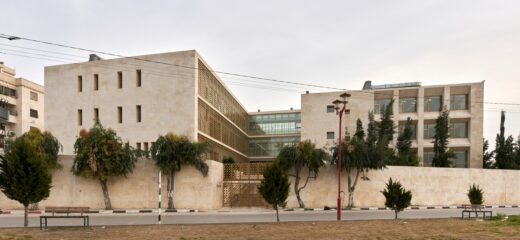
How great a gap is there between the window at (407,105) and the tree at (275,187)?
3553cm

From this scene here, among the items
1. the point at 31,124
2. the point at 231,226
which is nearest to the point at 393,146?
the point at 231,226

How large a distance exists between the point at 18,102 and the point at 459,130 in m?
69.5

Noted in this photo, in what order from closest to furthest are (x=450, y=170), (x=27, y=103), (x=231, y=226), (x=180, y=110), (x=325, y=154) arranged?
(x=231, y=226) < (x=325, y=154) < (x=450, y=170) < (x=180, y=110) < (x=27, y=103)

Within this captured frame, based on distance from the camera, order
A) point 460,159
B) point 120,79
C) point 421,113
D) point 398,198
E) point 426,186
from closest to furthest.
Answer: point 398,198 < point 426,186 < point 120,79 < point 421,113 < point 460,159

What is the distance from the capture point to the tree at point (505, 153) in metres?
46.2

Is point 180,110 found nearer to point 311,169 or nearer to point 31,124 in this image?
point 311,169

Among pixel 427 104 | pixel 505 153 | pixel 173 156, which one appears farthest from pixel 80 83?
pixel 505 153

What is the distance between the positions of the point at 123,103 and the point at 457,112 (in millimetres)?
40836

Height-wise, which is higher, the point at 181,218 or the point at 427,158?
the point at 427,158

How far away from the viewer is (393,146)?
160 feet

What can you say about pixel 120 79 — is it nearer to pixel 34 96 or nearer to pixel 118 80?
pixel 118 80

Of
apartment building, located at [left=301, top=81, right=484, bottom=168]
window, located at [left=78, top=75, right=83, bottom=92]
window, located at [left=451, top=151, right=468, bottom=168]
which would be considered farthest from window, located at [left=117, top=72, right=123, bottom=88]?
window, located at [left=451, top=151, right=468, bottom=168]

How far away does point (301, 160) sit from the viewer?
28.9 m

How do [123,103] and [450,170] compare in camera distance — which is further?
[123,103]
